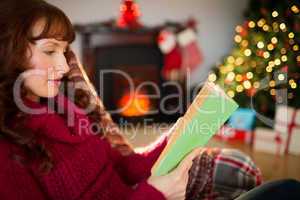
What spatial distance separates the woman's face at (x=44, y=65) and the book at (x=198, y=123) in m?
0.29

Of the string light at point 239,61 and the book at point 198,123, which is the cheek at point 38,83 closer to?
the book at point 198,123

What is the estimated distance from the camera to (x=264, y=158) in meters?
2.89

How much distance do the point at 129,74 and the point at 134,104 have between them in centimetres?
27

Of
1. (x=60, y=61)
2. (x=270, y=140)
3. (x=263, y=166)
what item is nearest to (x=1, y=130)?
(x=60, y=61)

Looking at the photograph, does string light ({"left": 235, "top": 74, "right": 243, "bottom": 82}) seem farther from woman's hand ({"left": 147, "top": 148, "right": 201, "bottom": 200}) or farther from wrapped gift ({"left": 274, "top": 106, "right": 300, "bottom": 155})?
woman's hand ({"left": 147, "top": 148, "right": 201, "bottom": 200})

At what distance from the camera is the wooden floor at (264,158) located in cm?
260

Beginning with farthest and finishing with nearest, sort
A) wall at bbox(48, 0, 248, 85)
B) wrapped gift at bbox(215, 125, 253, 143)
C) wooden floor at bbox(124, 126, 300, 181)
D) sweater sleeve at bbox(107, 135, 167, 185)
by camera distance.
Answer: wall at bbox(48, 0, 248, 85)
wrapped gift at bbox(215, 125, 253, 143)
wooden floor at bbox(124, 126, 300, 181)
sweater sleeve at bbox(107, 135, 167, 185)

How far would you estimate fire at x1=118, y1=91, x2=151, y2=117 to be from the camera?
3506mm

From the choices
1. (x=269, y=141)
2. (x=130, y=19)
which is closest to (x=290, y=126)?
(x=269, y=141)

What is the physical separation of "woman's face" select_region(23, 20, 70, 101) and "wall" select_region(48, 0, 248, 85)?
243cm

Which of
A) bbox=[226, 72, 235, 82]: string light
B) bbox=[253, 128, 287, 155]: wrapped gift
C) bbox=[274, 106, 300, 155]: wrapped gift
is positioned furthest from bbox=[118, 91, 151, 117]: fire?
bbox=[274, 106, 300, 155]: wrapped gift

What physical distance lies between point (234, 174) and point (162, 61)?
7.71 feet

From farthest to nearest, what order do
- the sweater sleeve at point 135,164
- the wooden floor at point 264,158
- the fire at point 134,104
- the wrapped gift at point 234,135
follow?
the fire at point 134,104
the wrapped gift at point 234,135
the wooden floor at point 264,158
the sweater sleeve at point 135,164

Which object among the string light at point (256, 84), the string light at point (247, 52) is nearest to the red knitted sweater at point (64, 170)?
the string light at point (256, 84)
